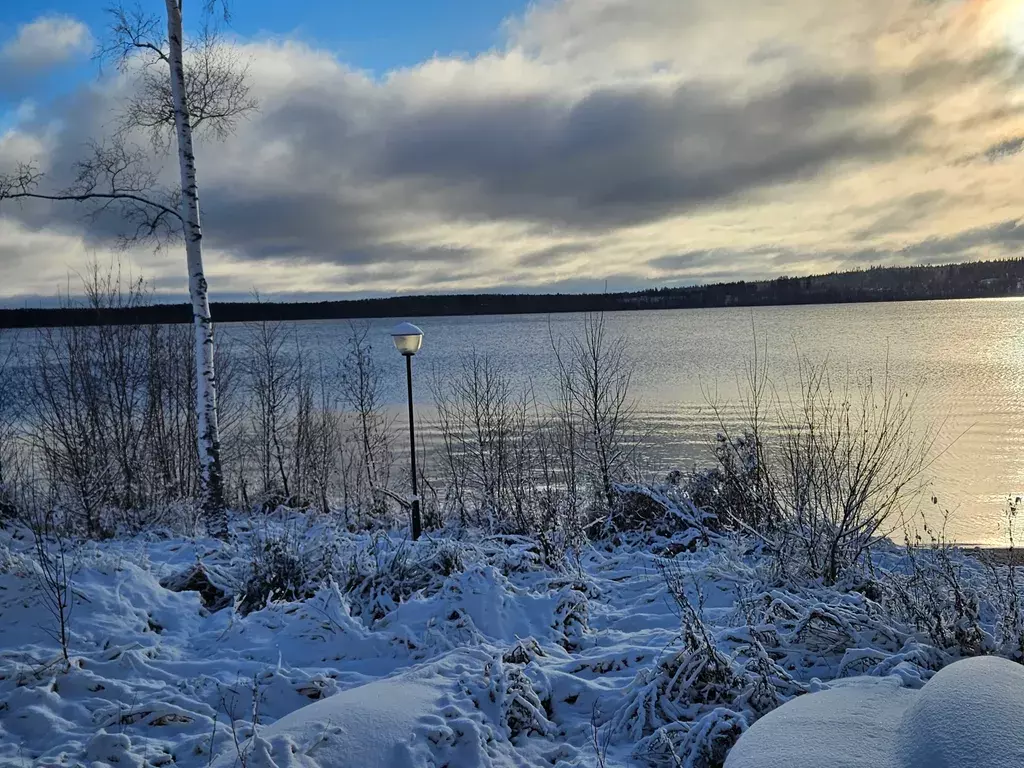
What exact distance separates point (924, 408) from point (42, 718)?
24.4m

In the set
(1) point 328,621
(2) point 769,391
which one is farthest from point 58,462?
A: (2) point 769,391

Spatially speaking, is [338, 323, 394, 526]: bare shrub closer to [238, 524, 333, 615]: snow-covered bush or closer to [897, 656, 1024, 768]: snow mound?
[238, 524, 333, 615]: snow-covered bush

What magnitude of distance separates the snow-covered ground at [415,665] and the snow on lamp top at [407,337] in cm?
371

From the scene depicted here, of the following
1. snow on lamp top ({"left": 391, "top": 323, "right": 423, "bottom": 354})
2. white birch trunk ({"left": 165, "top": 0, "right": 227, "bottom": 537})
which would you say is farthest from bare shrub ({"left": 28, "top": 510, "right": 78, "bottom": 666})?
snow on lamp top ({"left": 391, "top": 323, "right": 423, "bottom": 354})

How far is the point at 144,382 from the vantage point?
16344 millimetres

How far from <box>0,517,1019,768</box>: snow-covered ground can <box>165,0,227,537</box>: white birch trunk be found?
8.87ft

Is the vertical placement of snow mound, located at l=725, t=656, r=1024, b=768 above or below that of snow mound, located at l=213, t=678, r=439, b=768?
above

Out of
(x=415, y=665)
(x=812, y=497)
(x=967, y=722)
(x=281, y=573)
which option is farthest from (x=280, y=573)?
(x=812, y=497)

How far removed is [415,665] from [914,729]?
10.6 ft

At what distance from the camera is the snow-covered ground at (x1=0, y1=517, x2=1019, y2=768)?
3.58 m

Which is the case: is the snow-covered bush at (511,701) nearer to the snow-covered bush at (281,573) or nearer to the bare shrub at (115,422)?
the snow-covered bush at (281,573)

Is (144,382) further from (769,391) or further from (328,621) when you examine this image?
(769,391)

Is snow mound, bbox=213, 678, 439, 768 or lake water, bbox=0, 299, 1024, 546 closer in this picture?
snow mound, bbox=213, 678, 439, 768

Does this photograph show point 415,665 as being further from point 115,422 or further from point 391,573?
point 115,422
